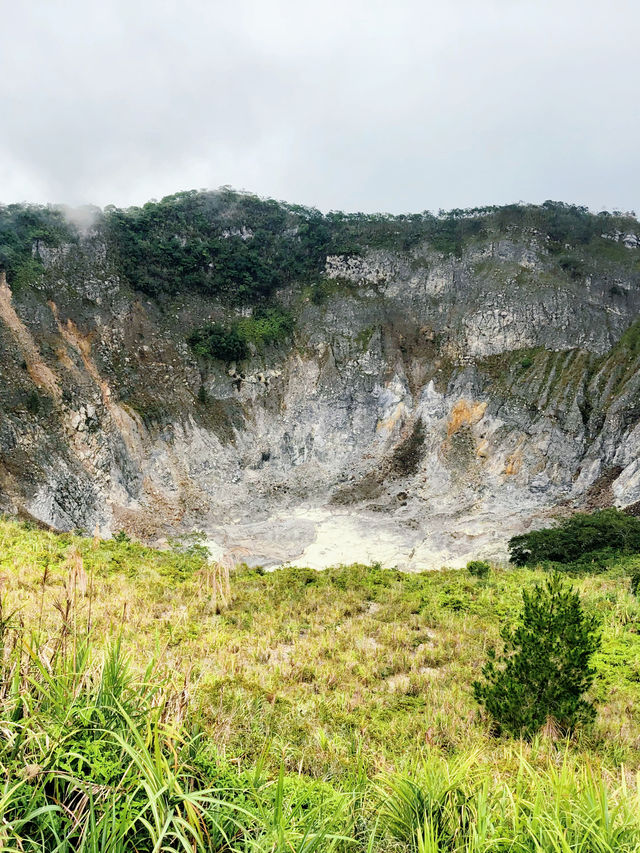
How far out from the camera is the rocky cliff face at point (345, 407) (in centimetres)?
2761

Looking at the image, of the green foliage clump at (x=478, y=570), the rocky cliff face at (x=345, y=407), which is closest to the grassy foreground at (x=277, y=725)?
the green foliage clump at (x=478, y=570)

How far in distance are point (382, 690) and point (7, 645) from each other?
17.6 feet

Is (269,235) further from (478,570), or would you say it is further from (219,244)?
(478,570)

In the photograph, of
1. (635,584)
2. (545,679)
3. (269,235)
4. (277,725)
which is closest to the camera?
(277,725)

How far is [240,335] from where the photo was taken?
42.0 m

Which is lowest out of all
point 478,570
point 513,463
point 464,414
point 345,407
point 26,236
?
point 478,570

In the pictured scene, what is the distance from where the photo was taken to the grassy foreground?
92.0 inches

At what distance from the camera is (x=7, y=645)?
314cm

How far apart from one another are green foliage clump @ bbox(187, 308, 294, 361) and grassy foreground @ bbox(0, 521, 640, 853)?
95.1ft

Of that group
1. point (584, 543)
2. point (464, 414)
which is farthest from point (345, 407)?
point (584, 543)

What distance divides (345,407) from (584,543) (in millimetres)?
24122

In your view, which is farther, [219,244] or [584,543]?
[219,244]

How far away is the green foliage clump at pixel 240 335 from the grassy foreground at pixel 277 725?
95.1 feet

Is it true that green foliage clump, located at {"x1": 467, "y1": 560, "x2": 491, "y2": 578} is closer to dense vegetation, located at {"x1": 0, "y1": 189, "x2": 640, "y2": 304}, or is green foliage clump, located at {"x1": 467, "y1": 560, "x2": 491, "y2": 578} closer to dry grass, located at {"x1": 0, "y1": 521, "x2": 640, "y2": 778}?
dry grass, located at {"x1": 0, "y1": 521, "x2": 640, "y2": 778}
